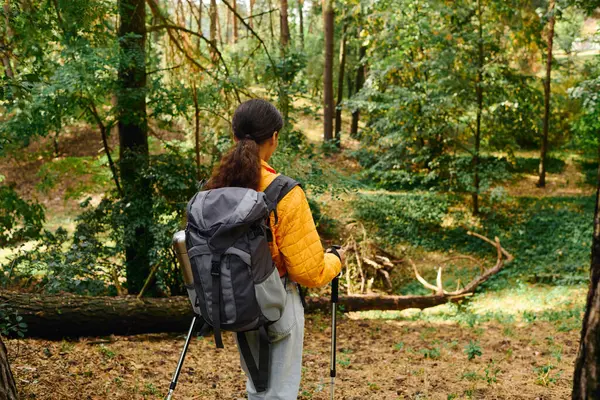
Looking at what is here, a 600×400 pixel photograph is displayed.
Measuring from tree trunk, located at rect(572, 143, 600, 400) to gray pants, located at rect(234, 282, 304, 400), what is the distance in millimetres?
1265

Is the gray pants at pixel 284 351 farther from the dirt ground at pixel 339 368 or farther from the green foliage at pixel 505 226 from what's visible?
the green foliage at pixel 505 226

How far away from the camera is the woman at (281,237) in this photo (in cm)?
239

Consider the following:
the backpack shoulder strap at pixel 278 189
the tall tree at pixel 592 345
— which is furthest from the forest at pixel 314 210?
the backpack shoulder strap at pixel 278 189

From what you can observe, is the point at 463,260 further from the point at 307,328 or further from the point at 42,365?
the point at 42,365

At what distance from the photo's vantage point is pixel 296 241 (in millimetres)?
2396

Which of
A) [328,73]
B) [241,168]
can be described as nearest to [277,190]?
[241,168]

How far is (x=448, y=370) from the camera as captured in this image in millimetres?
5254

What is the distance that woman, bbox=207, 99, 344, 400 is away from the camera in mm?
2395

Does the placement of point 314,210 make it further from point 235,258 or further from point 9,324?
point 235,258

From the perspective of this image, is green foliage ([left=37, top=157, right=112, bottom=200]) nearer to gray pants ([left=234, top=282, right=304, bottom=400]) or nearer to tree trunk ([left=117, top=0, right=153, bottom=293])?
tree trunk ([left=117, top=0, right=153, bottom=293])

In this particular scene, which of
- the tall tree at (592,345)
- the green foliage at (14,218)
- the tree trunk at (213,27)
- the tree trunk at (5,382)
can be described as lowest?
the green foliage at (14,218)

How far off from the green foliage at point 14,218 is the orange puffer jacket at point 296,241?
496cm

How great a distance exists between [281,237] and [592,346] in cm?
142

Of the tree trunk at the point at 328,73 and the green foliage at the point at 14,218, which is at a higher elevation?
the tree trunk at the point at 328,73
